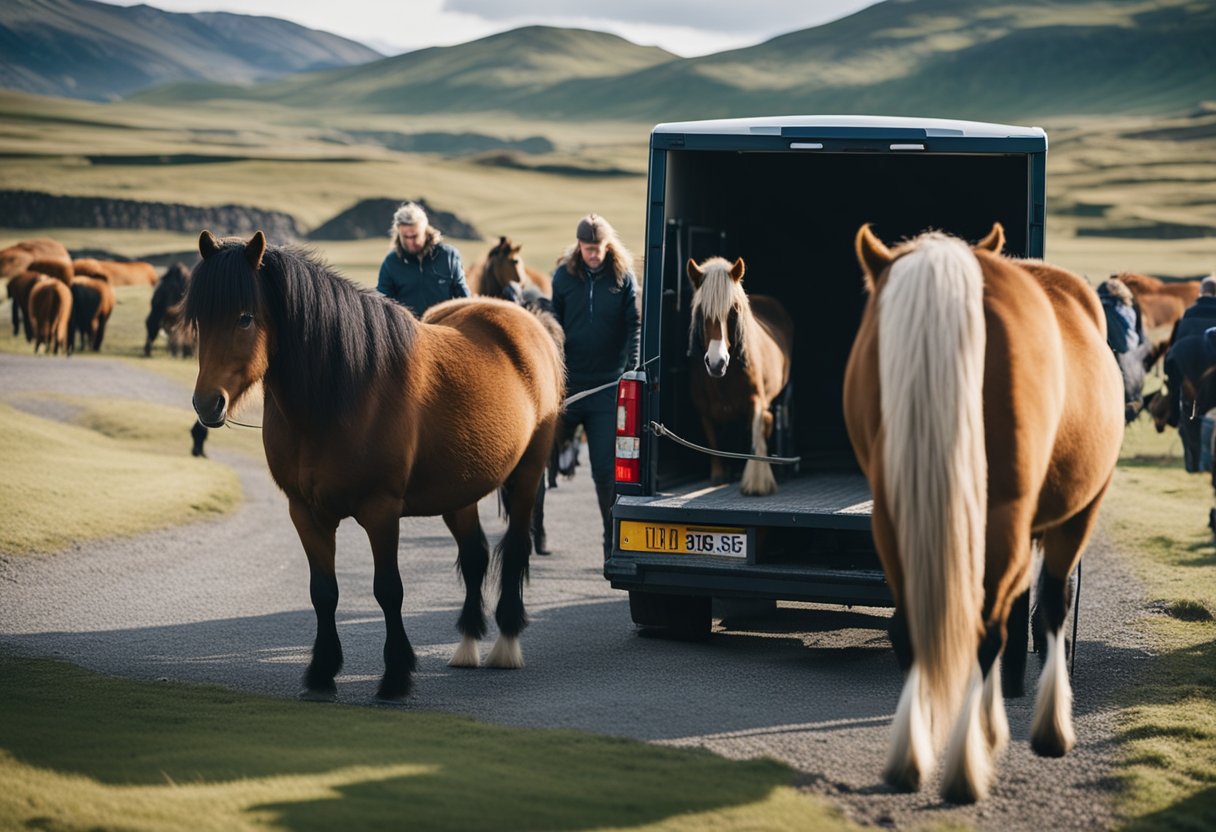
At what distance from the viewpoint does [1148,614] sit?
8.52 metres

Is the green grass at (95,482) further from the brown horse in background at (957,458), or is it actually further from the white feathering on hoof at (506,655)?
the brown horse in background at (957,458)

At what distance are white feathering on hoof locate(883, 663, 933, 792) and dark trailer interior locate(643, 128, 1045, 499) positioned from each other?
3248 mm

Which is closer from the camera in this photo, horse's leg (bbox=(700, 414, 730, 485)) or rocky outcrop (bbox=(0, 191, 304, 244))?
horse's leg (bbox=(700, 414, 730, 485))

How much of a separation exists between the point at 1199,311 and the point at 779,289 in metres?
4.22

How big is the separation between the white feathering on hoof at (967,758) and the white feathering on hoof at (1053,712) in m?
0.72

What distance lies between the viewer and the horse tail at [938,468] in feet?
13.8

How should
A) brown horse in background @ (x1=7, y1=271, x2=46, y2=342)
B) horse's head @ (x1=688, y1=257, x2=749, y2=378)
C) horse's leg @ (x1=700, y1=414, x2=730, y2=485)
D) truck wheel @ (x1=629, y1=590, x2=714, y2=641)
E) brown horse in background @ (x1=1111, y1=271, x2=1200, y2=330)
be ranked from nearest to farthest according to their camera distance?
truck wheel @ (x1=629, y1=590, x2=714, y2=641) → horse's head @ (x1=688, y1=257, x2=749, y2=378) → horse's leg @ (x1=700, y1=414, x2=730, y2=485) → brown horse in background @ (x1=7, y1=271, x2=46, y2=342) → brown horse in background @ (x1=1111, y1=271, x2=1200, y2=330)

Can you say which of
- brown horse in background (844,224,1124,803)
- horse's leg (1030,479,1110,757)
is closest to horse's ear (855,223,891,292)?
brown horse in background (844,224,1124,803)

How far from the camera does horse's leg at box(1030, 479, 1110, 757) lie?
5.09 metres

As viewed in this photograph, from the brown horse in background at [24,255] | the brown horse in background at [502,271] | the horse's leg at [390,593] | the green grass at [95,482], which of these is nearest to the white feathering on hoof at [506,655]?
the horse's leg at [390,593]

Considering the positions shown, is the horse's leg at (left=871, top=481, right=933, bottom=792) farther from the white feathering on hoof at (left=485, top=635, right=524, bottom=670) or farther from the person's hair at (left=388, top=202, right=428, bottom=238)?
the person's hair at (left=388, top=202, right=428, bottom=238)

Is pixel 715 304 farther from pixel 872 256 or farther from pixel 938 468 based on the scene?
pixel 938 468

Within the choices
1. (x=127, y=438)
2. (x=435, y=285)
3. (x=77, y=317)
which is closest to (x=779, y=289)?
(x=435, y=285)

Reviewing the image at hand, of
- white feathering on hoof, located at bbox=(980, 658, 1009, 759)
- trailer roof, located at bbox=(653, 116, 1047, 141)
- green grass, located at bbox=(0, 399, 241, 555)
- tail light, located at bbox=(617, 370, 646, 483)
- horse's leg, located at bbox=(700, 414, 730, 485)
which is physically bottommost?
green grass, located at bbox=(0, 399, 241, 555)
